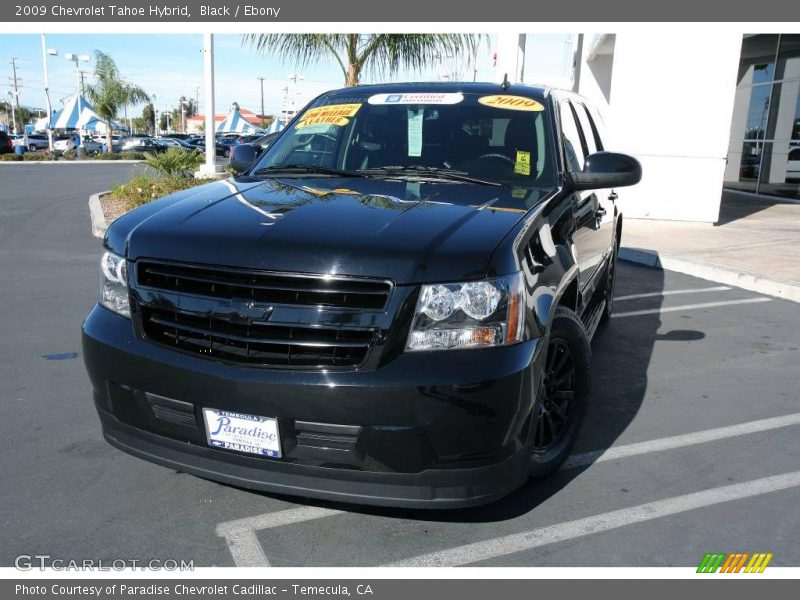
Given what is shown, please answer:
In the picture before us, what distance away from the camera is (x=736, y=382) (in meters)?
5.32

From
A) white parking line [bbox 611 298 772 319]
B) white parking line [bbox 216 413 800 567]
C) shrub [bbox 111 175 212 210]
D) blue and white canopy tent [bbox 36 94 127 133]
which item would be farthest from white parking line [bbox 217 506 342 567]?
blue and white canopy tent [bbox 36 94 127 133]

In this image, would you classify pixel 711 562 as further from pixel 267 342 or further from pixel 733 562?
pixel 267 342

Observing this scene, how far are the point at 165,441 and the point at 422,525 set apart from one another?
1.16m

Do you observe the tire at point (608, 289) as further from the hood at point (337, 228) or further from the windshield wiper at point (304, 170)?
the windshield wiper at point (304, 170)

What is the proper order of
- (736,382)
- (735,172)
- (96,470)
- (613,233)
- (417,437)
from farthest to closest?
1. (735,172)
2. (613,233)
3. (736,382)
4. (96,470)
5. (417,437)

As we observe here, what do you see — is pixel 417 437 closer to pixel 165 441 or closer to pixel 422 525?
pixel 422 525

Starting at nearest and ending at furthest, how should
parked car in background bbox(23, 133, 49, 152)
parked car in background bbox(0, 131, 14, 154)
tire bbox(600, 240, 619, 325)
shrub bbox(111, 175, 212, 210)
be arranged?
Answer: tire bbox(600, 240, 619, 325) → shrub bbox(111, 175, 212, 210) → parked car in background bbox(0, 131, 14, 154) → parked car in background bbox(23, 133, 49, 152)

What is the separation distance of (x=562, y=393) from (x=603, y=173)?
1.23 m

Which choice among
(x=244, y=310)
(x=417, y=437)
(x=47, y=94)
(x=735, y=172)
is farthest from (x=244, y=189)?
(x=47, y=94)

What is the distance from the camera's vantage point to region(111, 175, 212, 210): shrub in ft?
41.9

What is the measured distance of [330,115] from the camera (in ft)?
15.2

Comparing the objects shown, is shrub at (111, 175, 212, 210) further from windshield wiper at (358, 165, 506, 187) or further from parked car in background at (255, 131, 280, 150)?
windshield wiper at (358, 165, 506, 187)

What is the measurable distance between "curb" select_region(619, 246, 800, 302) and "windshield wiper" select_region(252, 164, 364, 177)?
20.0 feet

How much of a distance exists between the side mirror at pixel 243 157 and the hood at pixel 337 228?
92cm
